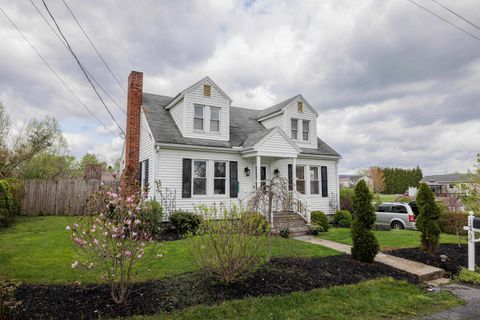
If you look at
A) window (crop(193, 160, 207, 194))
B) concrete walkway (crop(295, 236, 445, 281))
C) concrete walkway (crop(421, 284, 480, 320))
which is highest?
window (crop(193, 160, 207, 194))

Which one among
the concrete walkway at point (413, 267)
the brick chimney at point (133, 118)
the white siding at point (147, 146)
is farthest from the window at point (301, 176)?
the brick chimney at point (133, 118)

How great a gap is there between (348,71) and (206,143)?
7.09m

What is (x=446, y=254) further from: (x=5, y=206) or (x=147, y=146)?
(x=5, y=206)

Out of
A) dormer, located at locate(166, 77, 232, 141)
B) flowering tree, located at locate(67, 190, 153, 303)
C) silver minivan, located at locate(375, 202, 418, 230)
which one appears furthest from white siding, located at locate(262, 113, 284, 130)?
flowering tree, located at locate(67, 190, 153, 303)

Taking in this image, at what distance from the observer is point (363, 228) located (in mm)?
6961

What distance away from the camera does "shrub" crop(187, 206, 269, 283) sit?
189 inches

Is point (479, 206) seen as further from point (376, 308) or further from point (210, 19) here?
point (210, 19)

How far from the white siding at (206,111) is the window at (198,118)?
20 centimetres

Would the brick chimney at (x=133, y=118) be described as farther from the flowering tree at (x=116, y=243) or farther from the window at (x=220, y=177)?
the flowering tree at (x=116, y=243)

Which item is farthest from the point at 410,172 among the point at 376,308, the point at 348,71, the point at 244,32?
the point at 376,308

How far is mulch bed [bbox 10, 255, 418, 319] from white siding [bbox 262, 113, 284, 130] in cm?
1046

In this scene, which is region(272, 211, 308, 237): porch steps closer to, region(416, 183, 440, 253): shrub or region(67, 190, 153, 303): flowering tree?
region(416, 183, 440, 253): shrub

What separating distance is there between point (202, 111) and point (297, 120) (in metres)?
5.94

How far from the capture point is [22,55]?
364 inches
